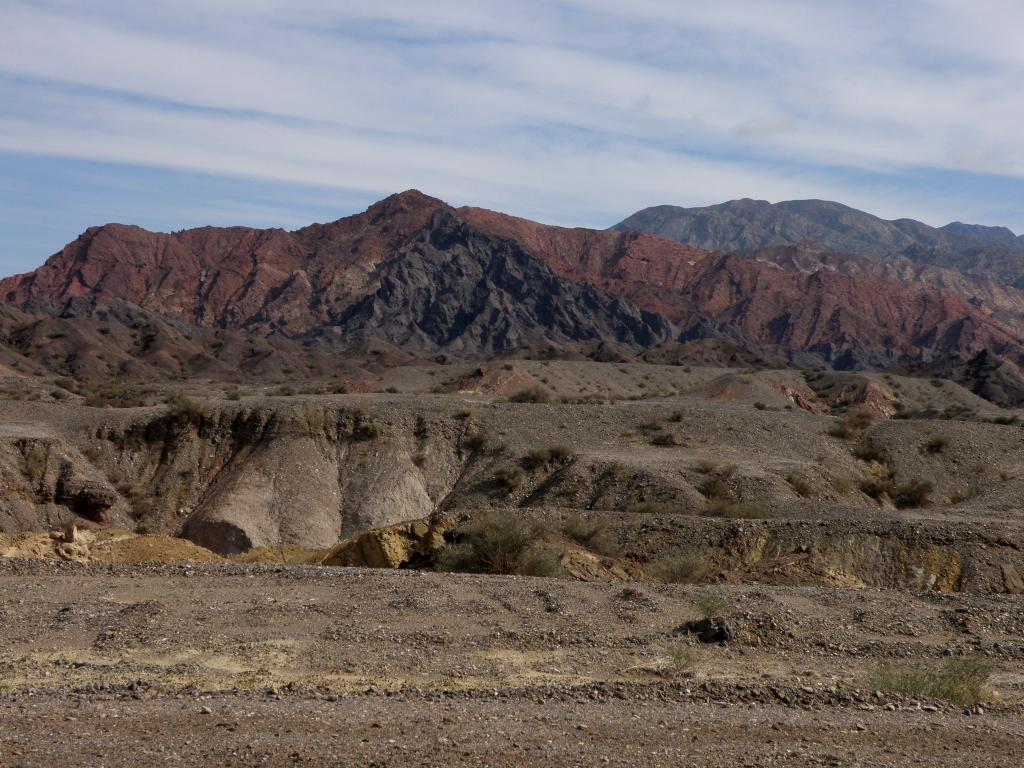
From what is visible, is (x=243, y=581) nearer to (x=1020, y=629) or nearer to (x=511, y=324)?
(x=1020, y=629)

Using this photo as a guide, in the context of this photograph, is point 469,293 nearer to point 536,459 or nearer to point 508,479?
point 536,459

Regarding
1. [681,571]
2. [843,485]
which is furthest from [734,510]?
[681,571]

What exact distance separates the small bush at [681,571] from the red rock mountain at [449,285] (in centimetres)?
12093

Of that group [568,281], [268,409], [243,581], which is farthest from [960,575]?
[568,281]

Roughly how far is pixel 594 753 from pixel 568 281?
5847 inches

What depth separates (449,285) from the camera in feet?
504

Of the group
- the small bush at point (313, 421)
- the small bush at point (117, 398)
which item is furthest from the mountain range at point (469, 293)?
the small bush at point (313, 421)

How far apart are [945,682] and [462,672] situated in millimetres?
5102

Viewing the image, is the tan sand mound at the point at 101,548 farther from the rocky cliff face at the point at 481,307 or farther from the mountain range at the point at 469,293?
the rocky cliff face at the point at 481,307

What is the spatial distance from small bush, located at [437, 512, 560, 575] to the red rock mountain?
119984 millimetres

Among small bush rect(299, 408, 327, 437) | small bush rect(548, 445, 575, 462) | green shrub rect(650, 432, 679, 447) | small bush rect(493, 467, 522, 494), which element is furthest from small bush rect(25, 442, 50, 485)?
green shrub rect(650, 432, 679, 447)

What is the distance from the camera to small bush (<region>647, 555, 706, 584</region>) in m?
18.1

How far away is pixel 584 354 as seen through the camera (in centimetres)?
11369

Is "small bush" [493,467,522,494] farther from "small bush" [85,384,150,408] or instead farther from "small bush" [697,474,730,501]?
"small bush" [85,384,150,408]
